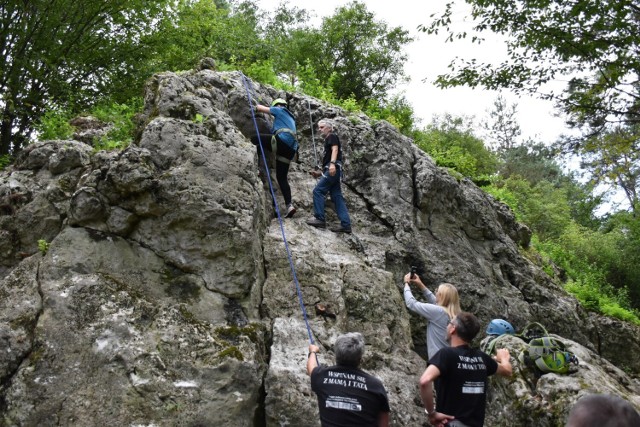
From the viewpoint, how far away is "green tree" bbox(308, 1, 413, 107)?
2067cm

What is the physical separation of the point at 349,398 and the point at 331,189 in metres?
5.35

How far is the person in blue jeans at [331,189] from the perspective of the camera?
898cm

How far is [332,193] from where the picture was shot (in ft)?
30.3

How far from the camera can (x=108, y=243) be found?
21.1ft

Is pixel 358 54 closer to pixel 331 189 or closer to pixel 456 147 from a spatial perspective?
pixel 456 147

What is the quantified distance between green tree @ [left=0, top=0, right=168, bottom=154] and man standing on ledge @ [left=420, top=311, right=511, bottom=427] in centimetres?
979

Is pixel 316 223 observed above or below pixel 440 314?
above

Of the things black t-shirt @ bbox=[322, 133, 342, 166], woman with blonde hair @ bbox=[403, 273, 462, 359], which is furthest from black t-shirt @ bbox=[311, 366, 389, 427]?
black t-shirt @ bbox=[322, 133, 342, 166]

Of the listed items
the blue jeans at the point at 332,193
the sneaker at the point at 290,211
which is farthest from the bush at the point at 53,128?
the blue jeans at the point at 332,193

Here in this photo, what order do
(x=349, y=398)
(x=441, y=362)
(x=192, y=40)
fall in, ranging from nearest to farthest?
(x=349, y=398) < (x=441, y=362) < (x=192, y=40)

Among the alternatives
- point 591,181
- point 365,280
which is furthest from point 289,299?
point 591,181

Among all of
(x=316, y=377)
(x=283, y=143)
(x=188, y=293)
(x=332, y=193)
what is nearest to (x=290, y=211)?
(x=332, y=193)

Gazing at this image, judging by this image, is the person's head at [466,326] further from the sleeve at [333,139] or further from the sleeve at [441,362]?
the sleeve at [333,139]

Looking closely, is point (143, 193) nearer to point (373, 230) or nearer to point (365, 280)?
point (365, 280)
